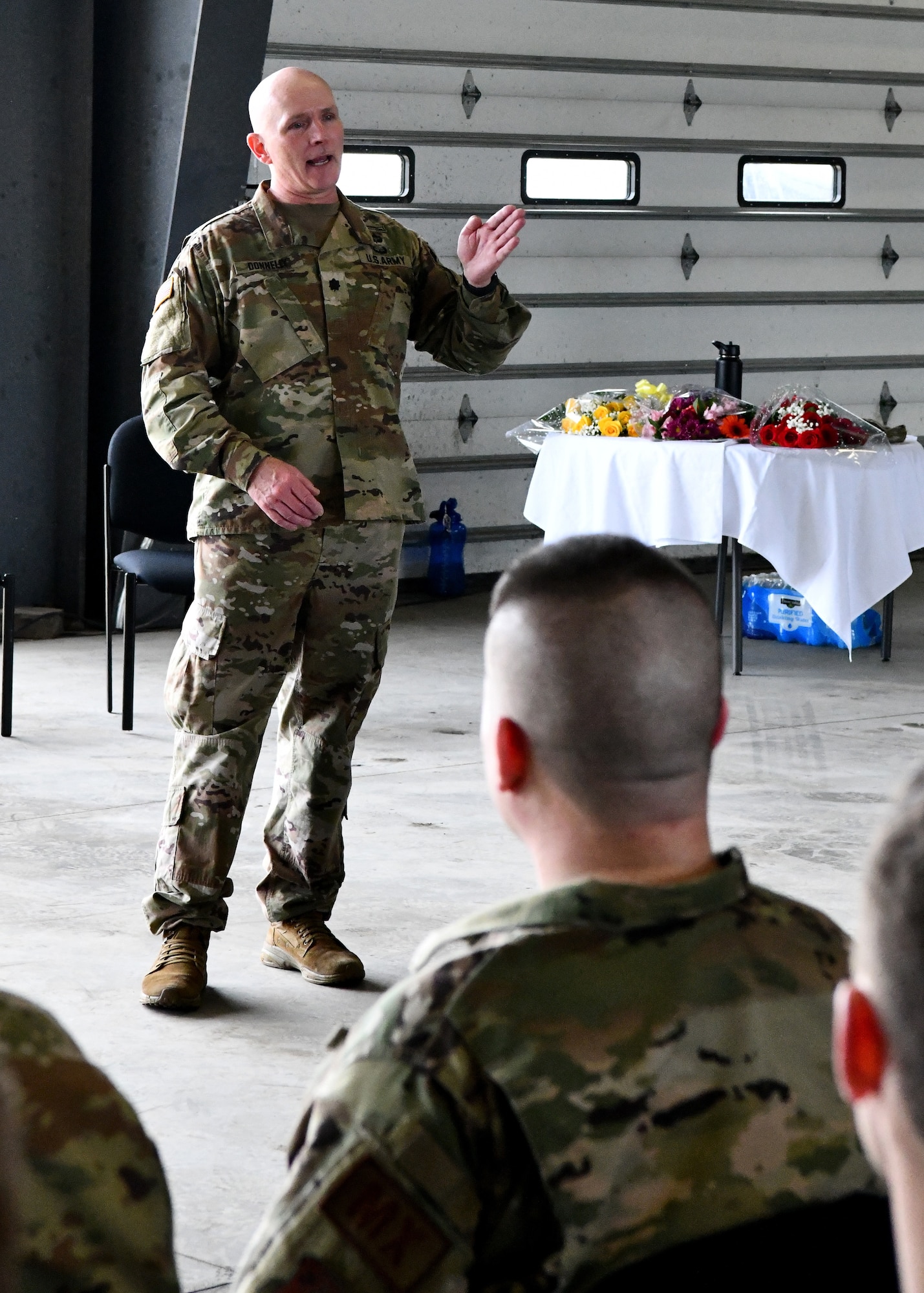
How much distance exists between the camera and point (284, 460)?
3.31 metres

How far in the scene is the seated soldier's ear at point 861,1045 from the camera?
0.68m

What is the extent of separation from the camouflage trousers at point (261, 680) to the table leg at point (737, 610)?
3.43 m

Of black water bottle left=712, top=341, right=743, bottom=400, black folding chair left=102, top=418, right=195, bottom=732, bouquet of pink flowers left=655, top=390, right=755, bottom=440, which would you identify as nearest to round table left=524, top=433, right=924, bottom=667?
bouquet of pink flowers left=655, top=390, right=755, bottom=440

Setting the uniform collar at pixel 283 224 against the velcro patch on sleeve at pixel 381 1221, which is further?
the uniform collar at pixel 283 224

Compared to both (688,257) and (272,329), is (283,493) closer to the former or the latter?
(272,329)

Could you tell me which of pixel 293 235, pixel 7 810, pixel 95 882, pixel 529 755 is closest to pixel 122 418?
A: pixel 7 810

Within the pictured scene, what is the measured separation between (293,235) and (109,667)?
9.62ft

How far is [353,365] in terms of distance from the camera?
333cm

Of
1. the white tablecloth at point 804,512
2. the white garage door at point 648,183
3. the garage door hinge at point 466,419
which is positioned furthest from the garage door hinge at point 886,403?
the white tablecloth at point 804,512

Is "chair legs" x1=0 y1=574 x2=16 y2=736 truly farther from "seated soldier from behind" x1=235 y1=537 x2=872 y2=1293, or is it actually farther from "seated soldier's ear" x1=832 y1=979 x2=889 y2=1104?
"seated soldier's ear" x1=832 y1=979 x2=889 y2=1104

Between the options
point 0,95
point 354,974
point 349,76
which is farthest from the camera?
point 349,76

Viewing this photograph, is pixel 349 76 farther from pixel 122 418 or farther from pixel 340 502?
pixel 340 502

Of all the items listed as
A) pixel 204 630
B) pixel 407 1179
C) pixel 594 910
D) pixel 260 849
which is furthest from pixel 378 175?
pixel 407 1179

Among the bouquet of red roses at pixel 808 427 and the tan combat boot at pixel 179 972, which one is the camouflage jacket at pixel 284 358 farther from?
the bouquet of red roses at pixel 808 427
